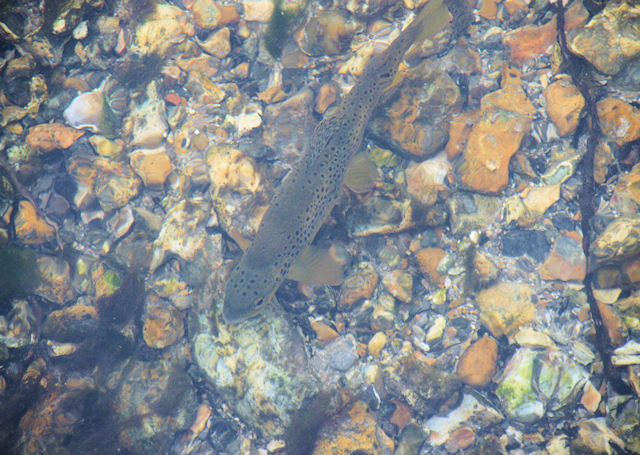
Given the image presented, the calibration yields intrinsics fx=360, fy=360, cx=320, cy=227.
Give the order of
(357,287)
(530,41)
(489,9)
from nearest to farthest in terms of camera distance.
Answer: (357,287), (530,41), (489,9)

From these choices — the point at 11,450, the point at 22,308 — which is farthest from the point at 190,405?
the point at 22,308

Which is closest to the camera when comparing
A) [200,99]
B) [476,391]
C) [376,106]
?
[476,391]

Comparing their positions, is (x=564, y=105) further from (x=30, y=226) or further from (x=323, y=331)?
(x=30, y=226)

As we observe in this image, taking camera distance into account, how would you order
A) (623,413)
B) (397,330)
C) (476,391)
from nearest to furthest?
(623,413), (476,391), (397,330)

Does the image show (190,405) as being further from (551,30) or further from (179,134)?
(551,30)

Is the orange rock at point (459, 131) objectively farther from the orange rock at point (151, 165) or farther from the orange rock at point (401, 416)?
the orange rock at point (151, 165)

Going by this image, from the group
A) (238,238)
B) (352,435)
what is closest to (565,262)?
(352,435)
